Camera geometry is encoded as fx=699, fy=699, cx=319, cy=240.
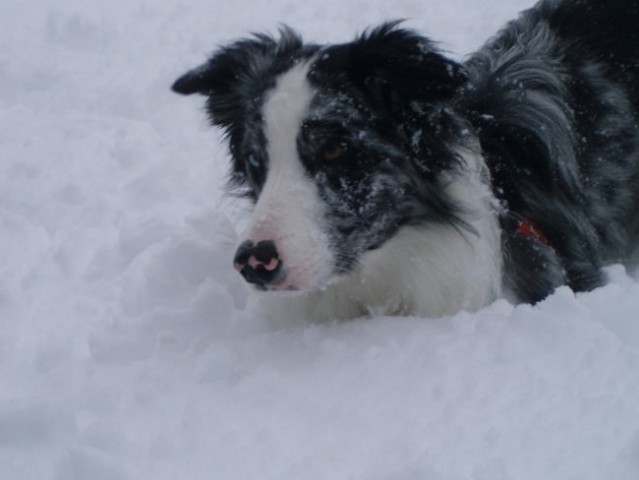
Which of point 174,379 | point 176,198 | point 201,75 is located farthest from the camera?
point 176,198

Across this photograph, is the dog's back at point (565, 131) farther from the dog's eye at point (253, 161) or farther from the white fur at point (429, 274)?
the dog's eye at point (253, 161)

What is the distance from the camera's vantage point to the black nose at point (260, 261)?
2.65 m

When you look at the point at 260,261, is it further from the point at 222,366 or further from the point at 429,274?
the point at 429,274

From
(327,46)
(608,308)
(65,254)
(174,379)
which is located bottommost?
(608,308)

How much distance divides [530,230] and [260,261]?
159cm

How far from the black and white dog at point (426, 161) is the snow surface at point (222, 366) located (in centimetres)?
39

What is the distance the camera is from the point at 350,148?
9.86 ft

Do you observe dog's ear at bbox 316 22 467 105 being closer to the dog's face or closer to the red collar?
the dog's face

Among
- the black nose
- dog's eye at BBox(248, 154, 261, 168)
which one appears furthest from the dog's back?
the black nose

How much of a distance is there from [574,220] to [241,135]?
71.9 inches

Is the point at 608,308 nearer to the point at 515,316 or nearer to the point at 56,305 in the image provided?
the point at 515,316

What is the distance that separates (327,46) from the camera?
3217 mm

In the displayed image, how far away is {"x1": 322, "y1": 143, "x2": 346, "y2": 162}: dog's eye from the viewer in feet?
9.75

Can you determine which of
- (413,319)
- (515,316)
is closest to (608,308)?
(515,316)
